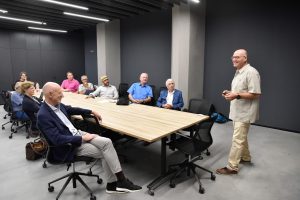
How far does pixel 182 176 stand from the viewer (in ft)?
9.76

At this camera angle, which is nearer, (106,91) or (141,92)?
(141,92)

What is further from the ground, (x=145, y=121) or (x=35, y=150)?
(x=145, y=121)

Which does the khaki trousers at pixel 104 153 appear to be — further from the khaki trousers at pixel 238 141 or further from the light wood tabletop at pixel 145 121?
the khaki trousers at pixel 238 141

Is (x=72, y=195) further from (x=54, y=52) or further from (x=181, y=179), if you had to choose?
(x=54, y=52)

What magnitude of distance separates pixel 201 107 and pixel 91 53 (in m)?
7.65

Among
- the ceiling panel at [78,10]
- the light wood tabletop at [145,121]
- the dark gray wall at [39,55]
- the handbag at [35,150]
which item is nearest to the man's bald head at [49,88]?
the light wood tabletop at [145,121]

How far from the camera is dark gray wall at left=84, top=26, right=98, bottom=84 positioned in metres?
9.67

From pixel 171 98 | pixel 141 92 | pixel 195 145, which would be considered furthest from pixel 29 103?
pixel 195 145

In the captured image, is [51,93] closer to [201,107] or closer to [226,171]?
[201,107]

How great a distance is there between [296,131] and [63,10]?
6435 millimetres

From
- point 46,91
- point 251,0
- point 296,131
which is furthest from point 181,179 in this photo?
point 251,0

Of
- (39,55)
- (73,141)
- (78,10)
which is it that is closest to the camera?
(73,141)

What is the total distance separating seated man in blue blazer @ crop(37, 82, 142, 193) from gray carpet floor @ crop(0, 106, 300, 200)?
27 centimetres

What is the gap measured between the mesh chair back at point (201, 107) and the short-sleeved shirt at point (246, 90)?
43 centimetres
